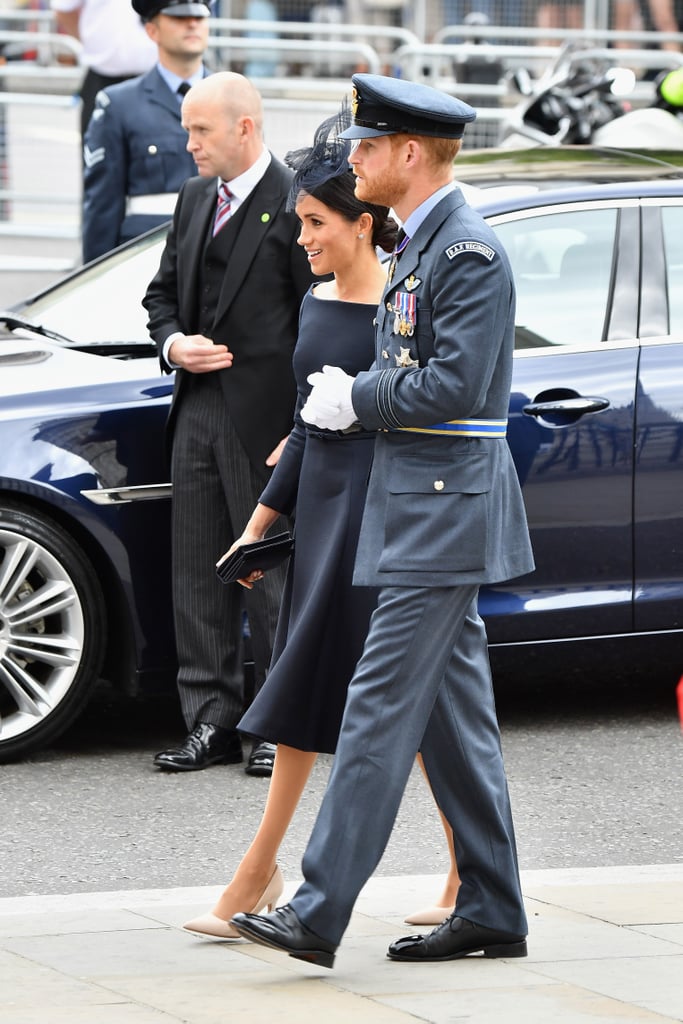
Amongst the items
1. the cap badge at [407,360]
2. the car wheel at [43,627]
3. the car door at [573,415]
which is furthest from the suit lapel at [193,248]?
the cap badge at [407,360]

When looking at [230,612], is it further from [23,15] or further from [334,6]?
[334,6]

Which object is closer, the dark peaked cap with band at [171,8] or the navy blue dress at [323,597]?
the navy blue dress at [323,597]

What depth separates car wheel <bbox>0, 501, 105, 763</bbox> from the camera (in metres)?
5.66

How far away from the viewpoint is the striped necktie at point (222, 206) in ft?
18.9

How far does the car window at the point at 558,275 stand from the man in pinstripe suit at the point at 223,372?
72 centimetres

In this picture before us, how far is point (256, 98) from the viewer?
5.76 m

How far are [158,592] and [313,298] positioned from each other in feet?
5.50

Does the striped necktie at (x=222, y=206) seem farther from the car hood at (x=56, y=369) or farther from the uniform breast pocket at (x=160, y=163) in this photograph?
the uniform breast pocket at (x=160, y=163)


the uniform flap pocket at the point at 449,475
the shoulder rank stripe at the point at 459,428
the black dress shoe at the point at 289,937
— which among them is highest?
the shoulder rank stripe at the point at 459,428

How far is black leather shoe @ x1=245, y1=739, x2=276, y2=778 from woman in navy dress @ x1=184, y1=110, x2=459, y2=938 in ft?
4.90

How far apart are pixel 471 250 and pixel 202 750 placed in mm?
2409

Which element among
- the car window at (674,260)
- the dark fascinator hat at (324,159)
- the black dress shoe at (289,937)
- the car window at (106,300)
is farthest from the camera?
the car window at (106,300)

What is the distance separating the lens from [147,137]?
25.8ft

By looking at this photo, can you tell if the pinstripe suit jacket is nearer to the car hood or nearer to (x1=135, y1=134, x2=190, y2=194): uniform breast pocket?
the car hood
